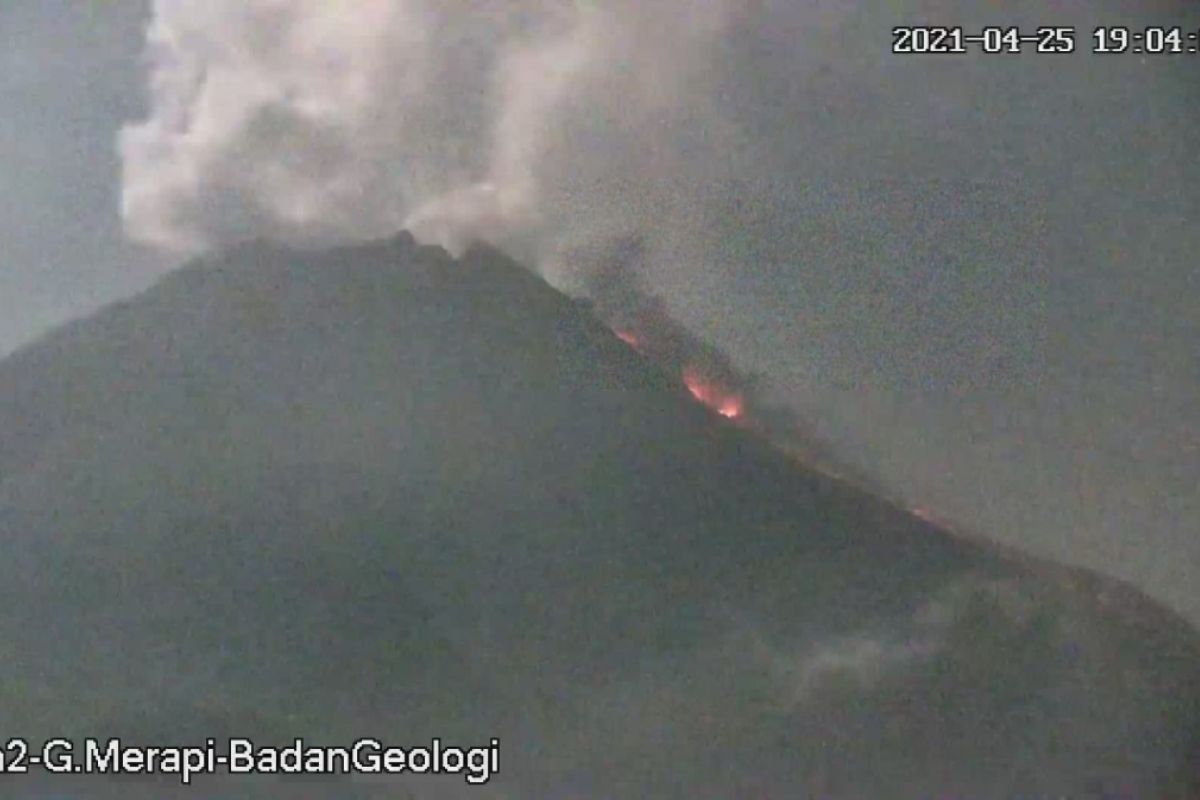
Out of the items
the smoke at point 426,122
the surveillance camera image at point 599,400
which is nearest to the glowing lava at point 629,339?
the surveillance camera image at point 599,400

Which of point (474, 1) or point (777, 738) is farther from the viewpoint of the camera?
point (474, 1)

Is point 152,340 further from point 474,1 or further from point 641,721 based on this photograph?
point 641,721

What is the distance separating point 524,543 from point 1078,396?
0.87 m

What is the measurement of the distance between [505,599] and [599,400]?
33 centimetres

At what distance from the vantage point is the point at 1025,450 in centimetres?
133

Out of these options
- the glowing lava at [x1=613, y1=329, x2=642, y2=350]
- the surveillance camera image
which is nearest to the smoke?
the surveillance camera image

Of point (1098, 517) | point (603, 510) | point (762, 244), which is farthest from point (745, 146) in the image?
point (1098, 517)

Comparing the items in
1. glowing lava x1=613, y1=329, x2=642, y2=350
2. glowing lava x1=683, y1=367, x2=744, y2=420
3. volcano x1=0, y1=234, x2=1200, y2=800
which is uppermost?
glowing lava x1=613, y1=329, x2=642, y2=350

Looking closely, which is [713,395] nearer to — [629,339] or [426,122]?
[629,339]

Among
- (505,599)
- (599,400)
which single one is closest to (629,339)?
(599,400)

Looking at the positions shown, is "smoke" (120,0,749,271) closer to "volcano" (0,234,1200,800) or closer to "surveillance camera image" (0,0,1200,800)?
"surveillance camera image" (0,0,1200,800)

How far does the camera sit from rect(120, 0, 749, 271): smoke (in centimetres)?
134

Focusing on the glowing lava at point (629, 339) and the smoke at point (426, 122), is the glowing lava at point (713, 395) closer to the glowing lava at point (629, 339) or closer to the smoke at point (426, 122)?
the glowing lava at point (629, 339)

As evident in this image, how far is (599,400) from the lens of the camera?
1.33m
